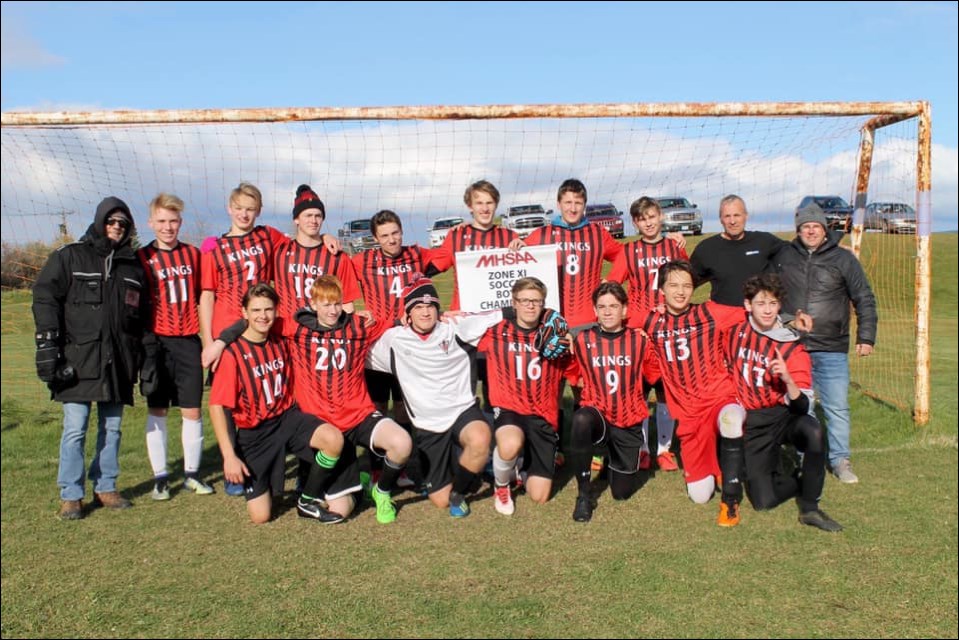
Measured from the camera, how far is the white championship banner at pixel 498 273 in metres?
5.14

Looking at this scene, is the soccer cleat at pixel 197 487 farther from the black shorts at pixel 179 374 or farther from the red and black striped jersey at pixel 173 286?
the red and black striped jersey at pixel 173 286

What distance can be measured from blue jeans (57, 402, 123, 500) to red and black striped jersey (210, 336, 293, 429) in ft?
2.89

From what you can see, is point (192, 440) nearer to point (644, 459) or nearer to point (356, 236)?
point (356, 236)

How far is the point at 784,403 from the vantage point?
15.4ft

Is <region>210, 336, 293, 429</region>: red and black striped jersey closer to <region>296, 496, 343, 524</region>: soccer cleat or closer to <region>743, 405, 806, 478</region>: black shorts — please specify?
<region>296, 496, 343, 524</region>: soccer cleat

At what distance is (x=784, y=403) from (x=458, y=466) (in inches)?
87.0

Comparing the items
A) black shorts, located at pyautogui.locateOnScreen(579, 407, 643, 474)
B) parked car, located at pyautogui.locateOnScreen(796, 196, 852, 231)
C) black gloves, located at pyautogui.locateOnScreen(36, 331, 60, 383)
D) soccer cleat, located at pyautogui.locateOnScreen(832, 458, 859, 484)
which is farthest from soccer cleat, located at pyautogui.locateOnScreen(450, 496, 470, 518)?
parked car, located at pyautogui.locateOnScreen(796, 196, 852, 231)

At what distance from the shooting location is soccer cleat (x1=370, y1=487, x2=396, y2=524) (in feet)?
15.1

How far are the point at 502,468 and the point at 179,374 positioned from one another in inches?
93.6

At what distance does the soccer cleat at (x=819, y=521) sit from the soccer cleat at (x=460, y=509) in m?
2.14

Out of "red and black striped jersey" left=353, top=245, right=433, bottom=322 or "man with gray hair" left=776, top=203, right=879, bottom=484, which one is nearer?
"red and black striped jersey" left=353, top=245, right=433, bottom=322

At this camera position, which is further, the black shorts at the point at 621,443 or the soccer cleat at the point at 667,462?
the soccer cleat at the point at 667,462

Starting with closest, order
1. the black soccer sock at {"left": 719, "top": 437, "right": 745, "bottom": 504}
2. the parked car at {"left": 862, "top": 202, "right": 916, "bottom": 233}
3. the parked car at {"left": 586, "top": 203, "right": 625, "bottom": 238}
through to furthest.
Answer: the black soccer sock at {"left": 719, "top": 437, "right": 745, "bottom": 504}, the parked car at {"left": 586, "top": 203, "right": 625, "bottom": 238}, the parked car at {"left": 862, "top": 202, "right": 916, "bottom": 233}

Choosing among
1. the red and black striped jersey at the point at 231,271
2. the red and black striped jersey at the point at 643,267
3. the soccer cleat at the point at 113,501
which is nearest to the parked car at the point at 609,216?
the red and black striped jersey at the point at 643,267
